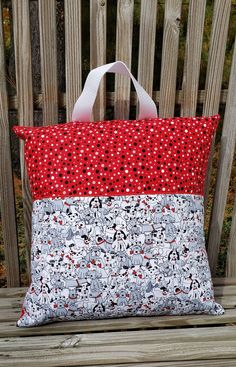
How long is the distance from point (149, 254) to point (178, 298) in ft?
0.45

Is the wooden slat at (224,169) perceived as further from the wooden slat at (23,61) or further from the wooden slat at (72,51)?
the wooden slat at (23,61)

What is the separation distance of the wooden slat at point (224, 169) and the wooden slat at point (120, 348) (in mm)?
438

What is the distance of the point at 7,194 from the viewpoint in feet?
4.90

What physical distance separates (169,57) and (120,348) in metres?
0.85

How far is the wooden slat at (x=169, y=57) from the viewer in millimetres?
1400

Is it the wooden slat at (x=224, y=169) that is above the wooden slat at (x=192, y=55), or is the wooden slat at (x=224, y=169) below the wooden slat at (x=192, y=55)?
below

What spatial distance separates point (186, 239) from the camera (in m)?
1.26

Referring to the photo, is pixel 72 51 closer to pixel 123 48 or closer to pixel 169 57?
pixel 123 48

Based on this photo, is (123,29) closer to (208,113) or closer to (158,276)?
(208,113)

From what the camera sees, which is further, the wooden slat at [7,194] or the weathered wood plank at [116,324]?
the wooden slat at [7,194]

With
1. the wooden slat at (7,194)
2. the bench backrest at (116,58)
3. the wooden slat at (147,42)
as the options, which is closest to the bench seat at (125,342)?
the wooden slat at (7,194)

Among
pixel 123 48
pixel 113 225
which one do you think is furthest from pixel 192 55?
pixel 113 225

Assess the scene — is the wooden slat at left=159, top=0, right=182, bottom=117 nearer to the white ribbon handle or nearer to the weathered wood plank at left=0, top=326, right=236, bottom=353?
the white ribbon handle

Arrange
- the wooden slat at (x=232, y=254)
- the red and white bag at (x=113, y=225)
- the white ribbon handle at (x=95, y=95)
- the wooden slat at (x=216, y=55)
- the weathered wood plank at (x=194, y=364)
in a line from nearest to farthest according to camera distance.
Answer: the weathered wood plank at (x=194, y=364), the red and white bag at (x=113, y=225), the white ribbon handle at (x=95, y=95), the wooden slat at (x=216, y=55), the wooden slat at (x=232, y=254)
